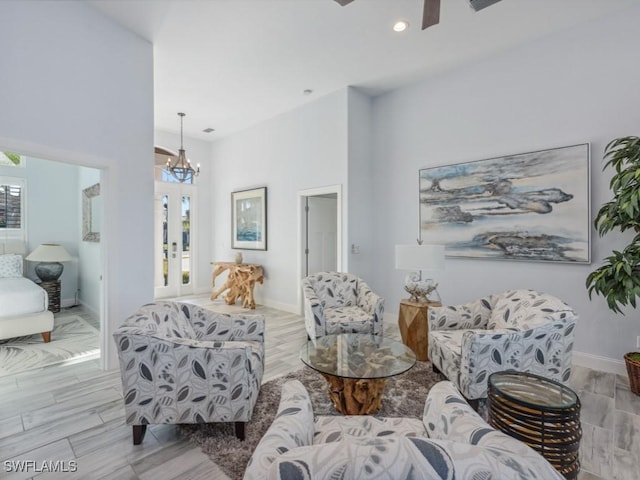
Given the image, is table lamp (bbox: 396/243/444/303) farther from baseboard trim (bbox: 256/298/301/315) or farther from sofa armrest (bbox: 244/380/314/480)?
baseboard trim (bbox: 256/298/301/315)

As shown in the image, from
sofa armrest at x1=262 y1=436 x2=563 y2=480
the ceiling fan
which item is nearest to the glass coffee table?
sofa armrest at x1=262 y1=436 x2=563 y2=480

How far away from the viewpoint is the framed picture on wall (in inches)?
233

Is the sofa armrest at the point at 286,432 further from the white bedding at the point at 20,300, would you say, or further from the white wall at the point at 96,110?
the white bedding at the point at 20,300

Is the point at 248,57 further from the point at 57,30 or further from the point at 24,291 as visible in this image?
the point at 24,291

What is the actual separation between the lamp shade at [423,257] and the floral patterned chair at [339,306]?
53 cm

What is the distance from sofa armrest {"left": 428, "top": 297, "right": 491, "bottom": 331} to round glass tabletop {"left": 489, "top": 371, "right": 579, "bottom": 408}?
131 cm

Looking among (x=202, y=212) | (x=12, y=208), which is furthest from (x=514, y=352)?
(x=12, y=208)

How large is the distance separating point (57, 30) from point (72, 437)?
10.6 feet

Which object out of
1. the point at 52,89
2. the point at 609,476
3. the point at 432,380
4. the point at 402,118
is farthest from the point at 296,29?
the point at 609,476

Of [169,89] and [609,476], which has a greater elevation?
[169,89]

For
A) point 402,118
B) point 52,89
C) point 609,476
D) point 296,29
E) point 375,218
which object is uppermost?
point 296,29

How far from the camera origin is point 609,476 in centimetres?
175

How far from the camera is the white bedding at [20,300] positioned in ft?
11.6

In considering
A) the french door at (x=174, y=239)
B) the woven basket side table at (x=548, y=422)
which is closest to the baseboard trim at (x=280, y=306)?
the french door at (x=174, y=239)
